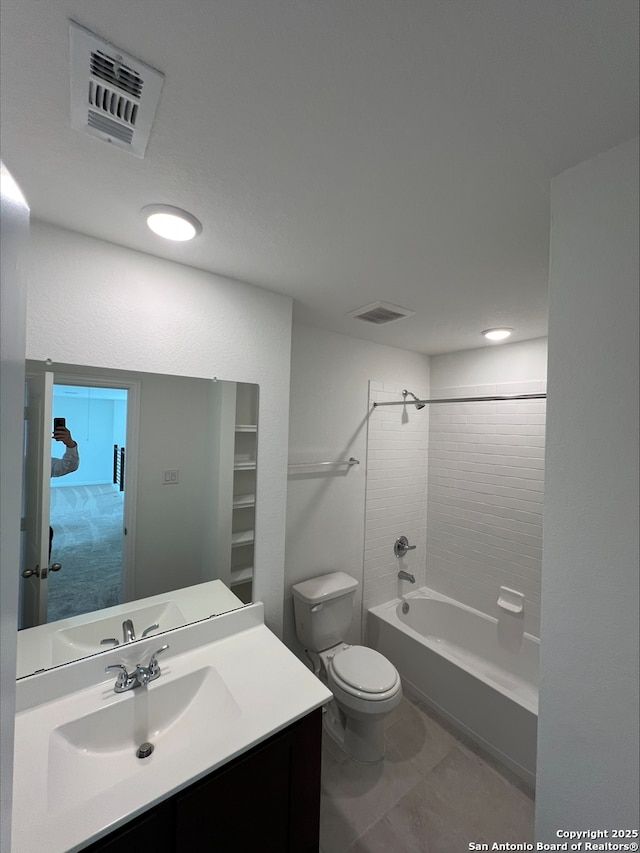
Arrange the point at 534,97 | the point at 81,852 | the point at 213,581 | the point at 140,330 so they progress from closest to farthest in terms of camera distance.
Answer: the point at 534,97 → the point at 81,852 → the point at 140,330 → the point at 213,581

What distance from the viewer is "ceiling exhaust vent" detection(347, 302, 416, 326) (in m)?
1.94

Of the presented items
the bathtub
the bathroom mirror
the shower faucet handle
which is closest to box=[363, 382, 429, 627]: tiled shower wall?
the shower faucet handle

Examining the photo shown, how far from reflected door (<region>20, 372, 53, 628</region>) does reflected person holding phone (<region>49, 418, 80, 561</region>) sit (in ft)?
0.05

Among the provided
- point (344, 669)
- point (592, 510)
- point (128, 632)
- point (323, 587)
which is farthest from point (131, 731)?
point (592, 510)

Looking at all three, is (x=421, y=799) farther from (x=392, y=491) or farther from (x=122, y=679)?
(x=392, y=491)

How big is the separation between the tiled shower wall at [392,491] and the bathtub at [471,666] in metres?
0.21

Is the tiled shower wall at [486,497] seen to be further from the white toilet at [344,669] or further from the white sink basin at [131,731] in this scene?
the white sink basin at [131,731]

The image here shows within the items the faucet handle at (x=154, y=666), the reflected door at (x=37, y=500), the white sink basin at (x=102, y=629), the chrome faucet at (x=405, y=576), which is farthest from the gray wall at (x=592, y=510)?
the chrome faucet at (x=405, y=576)

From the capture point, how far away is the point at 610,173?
2.74 feet

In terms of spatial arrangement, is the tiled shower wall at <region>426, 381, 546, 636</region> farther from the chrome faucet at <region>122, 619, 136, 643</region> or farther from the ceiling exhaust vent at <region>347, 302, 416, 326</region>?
the chrome faucet at <region>122, 619, 136, 643</region>

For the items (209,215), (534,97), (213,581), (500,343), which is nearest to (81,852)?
(213,581)

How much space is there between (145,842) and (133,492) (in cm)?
105

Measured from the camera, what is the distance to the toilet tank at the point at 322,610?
7.22 feet

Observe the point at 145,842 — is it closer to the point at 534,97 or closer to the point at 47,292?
the point at 47,292
